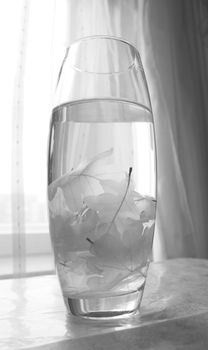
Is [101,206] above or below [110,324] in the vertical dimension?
above

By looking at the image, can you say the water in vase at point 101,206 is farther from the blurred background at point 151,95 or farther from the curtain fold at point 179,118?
the curtain fold at point 179,118

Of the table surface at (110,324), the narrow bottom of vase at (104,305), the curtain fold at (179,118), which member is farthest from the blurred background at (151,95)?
the narrow bottom of vase at (104,305)

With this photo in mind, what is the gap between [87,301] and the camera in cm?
A: 35

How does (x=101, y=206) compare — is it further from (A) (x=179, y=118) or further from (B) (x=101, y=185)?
(A) (x=179, y=118)

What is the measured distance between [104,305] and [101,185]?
0.11m

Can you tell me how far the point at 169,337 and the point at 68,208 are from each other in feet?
0.47

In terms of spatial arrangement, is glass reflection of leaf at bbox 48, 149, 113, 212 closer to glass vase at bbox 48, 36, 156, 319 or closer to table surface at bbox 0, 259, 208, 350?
glass vase at bbox 48, 36, 156, 319

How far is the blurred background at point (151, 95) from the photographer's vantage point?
148 cm

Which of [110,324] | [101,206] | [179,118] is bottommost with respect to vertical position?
[110,324]

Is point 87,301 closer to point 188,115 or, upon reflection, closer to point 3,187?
point 3,187

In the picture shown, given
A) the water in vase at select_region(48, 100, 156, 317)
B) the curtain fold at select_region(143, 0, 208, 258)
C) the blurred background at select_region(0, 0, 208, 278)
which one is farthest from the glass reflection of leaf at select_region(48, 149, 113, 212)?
the curtain fold at select_region(143, 0, 208, 258)

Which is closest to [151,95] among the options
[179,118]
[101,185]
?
[179,118]

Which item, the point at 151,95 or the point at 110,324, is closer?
the point at 110,324

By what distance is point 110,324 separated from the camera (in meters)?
0.35
